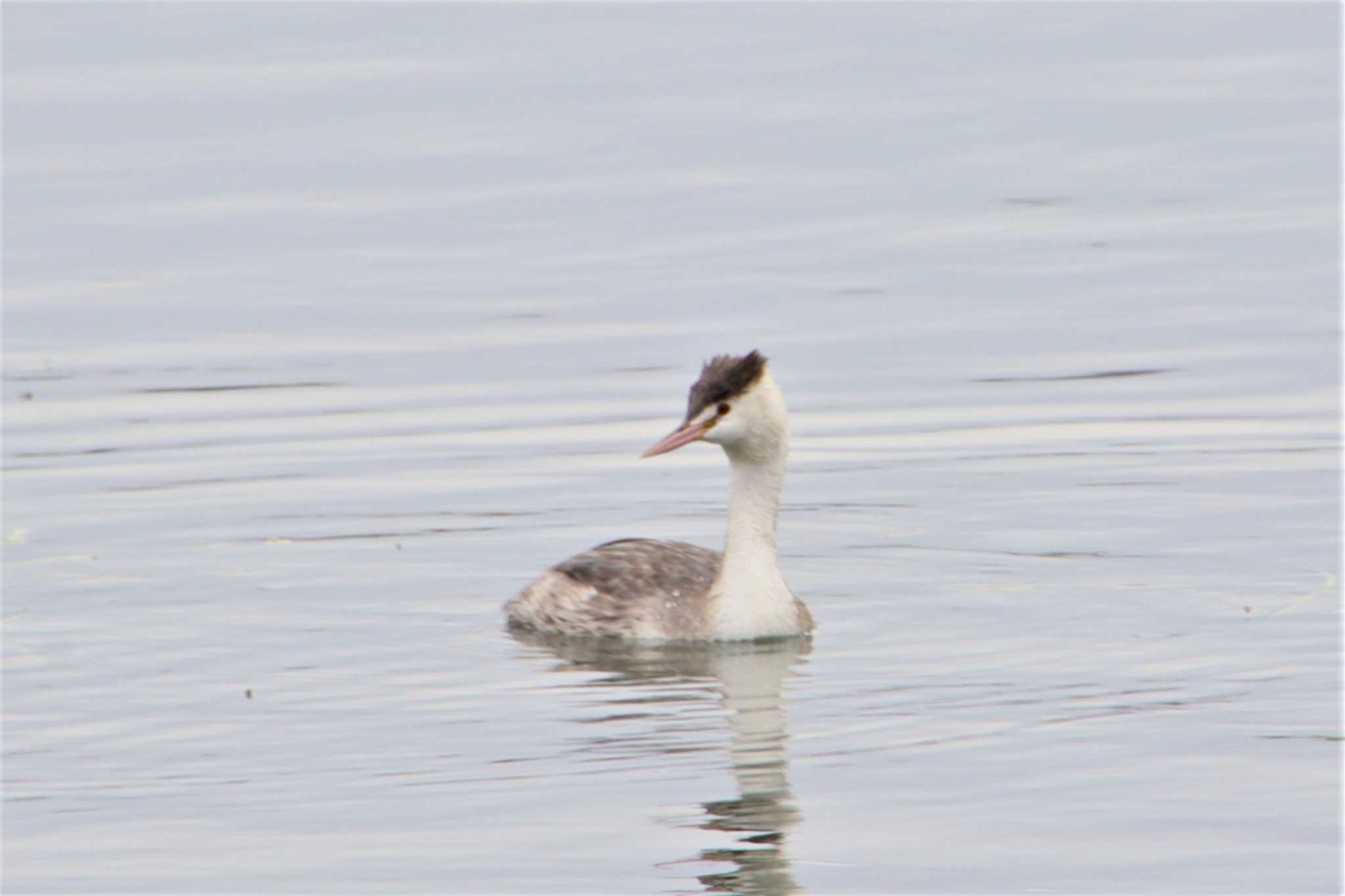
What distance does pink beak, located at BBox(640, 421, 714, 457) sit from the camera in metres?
14.8

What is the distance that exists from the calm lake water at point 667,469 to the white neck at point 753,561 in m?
0.24

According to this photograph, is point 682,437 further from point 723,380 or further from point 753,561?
point 753,561

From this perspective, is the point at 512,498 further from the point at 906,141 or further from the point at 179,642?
the point at 906,141

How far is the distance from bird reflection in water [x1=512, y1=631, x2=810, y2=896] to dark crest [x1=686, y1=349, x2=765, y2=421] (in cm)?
124

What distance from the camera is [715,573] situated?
A: 50.4 ft

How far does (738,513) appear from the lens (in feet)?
49.8

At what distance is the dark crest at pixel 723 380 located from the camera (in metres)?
14.8

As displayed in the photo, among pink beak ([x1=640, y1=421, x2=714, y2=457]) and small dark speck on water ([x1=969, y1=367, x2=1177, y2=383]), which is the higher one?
small dark speck on water ([x1=969, y1=367, x2=1177, y2=383])

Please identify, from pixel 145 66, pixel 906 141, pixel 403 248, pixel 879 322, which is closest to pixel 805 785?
pixel 879 322

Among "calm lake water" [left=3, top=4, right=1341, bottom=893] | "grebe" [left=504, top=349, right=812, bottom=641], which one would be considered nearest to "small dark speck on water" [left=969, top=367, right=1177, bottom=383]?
"calm lake water" [left=3, top=4, right=1341, bottom=893]

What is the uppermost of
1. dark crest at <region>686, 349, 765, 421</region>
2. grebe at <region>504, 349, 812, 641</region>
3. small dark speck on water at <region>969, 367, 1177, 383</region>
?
small dark speck on water at <region>969, 367, 1177, 383</region>

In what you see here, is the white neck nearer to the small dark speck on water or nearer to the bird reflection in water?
the bird reflection in water

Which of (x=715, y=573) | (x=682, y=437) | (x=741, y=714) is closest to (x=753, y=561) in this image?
(x=715, y=573)

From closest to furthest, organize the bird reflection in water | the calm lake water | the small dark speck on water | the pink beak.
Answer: the bird reflection in water < the calm lake water < the pink beak < the small dark speck on water
